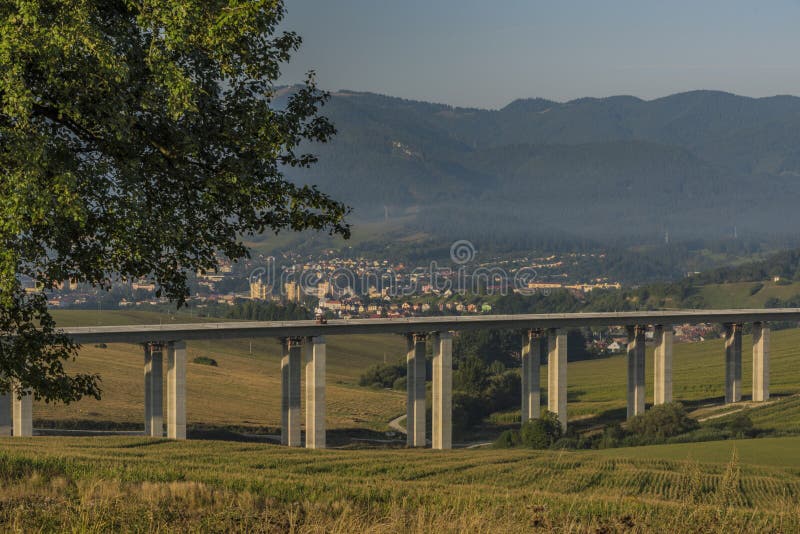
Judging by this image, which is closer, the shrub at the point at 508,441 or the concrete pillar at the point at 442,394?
the shrub at the point at 508,441

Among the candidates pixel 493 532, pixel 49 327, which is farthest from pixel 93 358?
pixel 493 532

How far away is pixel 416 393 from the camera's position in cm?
12862

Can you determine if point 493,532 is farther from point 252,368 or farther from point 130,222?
point 252,368

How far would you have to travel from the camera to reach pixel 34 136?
23203mm

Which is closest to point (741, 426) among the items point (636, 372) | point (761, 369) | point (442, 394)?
point (636, 372)

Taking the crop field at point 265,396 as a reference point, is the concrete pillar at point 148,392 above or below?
above

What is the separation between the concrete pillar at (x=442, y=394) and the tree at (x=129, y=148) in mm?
103781

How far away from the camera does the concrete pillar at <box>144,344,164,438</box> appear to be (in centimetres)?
10900

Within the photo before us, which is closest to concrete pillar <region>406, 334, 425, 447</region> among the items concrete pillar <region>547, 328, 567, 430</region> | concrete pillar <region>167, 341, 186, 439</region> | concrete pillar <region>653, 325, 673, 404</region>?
concrete pillar <region>547, 328, 567, 430</region>

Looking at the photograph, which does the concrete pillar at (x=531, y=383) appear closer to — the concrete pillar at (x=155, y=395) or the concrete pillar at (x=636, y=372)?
the concrete pillar at (x=636, y=372)

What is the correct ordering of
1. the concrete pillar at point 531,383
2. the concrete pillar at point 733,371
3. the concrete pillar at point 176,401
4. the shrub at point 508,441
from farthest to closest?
the concrete pillar at point 733,371, the concrete pillar at point 531,383, the shrub at point 508,441, the concrete pillar at point 176,401

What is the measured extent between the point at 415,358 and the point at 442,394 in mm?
5542

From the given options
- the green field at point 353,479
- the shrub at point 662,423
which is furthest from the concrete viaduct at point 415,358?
the shrub at point 662,423

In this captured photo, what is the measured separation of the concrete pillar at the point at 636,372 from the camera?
493 feet
